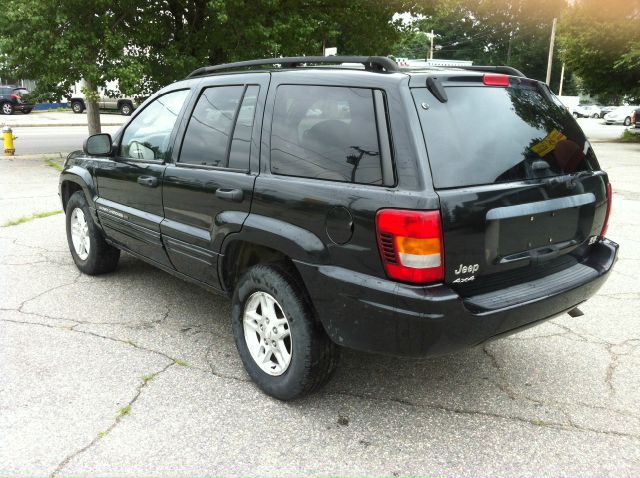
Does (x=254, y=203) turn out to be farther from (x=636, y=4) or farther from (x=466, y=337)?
(x=636, y=4)

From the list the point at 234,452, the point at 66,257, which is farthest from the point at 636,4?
the point at 234,452

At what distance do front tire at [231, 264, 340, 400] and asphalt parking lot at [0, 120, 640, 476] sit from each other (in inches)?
5.7

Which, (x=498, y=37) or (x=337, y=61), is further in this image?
(x=498, y=37)

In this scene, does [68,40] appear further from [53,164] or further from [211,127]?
[211,127]

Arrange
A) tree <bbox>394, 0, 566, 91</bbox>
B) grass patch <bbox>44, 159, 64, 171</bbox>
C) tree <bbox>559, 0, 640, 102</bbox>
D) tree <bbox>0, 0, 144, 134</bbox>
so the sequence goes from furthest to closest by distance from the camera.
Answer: tree <bbox>394, 0, 566, 91</bbox>, tree <bbox>559, 0, 640, 102</bbox>, grass patch <bbox>44, 159, 64, 171</bbox>, tree <bbox>0, 0, 144, 134</bbox>

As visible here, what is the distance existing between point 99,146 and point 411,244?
2.92m

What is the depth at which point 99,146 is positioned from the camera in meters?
4.39

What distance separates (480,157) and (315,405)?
1.53 m

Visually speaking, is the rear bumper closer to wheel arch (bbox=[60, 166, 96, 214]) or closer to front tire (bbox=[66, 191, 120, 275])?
wheel arch (bbox=[60, 166, 96, 214])

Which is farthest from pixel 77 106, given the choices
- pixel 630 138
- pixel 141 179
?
pixel 141 179

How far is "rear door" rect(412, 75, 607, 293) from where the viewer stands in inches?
99.7

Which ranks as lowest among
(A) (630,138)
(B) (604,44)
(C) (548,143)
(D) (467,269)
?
(A) (630,138)

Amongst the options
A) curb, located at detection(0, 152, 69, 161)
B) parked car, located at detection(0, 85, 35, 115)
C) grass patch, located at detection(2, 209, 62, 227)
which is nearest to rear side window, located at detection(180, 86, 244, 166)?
grass patch, located at detection(2, 209, 62, 227)

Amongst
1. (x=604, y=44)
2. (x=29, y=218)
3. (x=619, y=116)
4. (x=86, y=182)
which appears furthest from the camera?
(x=619, y=116)
